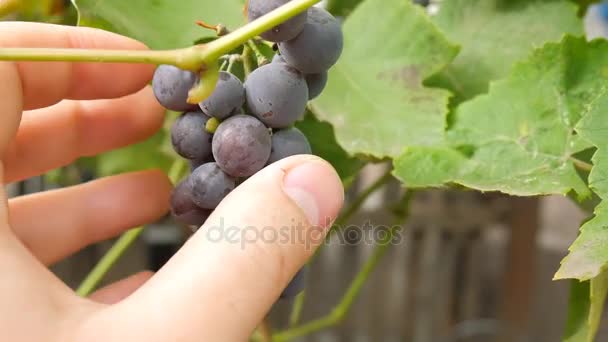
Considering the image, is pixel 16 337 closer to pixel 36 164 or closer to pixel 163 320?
pixel 163 320

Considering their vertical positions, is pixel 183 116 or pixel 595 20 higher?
pixel 183 116

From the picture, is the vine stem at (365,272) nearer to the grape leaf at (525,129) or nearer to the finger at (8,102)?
the grape leaf at (525,129)

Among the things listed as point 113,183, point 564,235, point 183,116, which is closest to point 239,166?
point 183,116

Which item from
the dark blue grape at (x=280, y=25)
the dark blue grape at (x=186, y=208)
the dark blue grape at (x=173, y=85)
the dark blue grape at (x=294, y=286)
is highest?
the dark blue grape at (x=280, y=25)

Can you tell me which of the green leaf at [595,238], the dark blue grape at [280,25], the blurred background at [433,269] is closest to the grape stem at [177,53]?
the dark blue grape at [280,25]

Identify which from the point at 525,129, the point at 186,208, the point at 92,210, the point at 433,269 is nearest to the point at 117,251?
the point at 92,210

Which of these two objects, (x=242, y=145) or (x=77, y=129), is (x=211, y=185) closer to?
(x=242, y=145)
